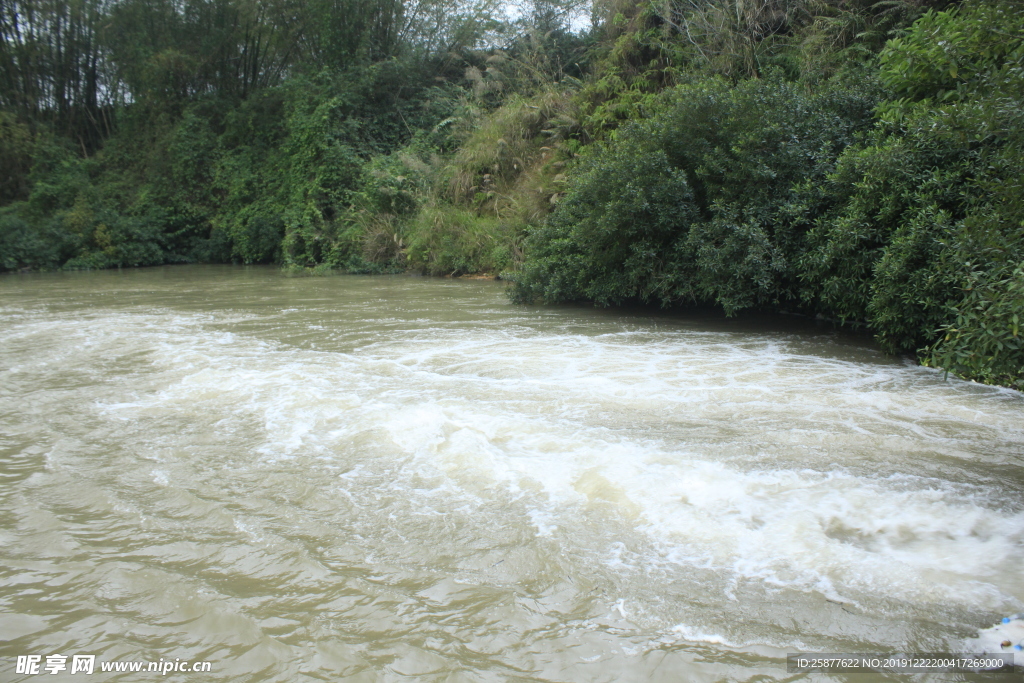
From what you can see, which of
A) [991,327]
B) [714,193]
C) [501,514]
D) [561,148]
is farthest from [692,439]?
[561,148]

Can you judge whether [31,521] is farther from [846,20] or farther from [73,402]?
[846,20]

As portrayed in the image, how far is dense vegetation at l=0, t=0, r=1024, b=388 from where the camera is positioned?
6758mm

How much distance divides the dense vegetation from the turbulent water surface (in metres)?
1.01

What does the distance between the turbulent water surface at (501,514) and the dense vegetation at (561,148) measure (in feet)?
3.30

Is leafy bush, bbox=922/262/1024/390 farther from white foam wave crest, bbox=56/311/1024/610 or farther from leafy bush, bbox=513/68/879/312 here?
leafy bush, bbox=513/68/879/312

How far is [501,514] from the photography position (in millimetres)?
3748

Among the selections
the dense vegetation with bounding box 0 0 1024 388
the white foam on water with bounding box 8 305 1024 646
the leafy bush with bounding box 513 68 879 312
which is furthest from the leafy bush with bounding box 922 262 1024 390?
the leafy bush with bounding box 513 68 879 312

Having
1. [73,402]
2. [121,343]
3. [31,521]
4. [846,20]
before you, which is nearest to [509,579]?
[31,521]

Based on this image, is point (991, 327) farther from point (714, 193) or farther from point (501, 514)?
point (714, 193)

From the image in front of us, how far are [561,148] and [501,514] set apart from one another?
13.0 meters

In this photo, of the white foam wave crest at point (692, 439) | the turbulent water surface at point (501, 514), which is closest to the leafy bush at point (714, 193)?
the white foam wave crest at point (692, 439)

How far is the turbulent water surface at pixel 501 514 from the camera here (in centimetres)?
265

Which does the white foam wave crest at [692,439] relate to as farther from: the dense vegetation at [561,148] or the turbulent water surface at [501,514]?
the dense vegetation at [561,148]

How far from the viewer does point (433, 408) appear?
226 inches
